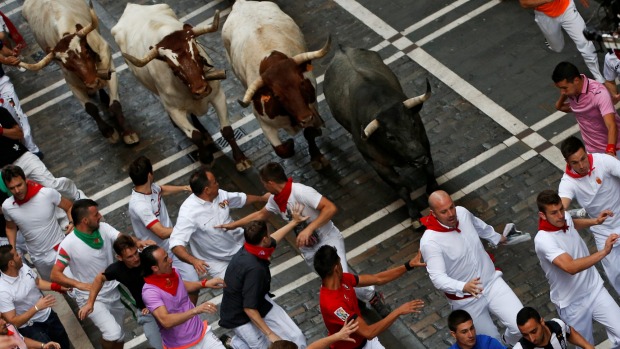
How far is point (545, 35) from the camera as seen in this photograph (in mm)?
18219

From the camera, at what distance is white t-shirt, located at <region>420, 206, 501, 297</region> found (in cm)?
1294

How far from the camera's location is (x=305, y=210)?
575 inches

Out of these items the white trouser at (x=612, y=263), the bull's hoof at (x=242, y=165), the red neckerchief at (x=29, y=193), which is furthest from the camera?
the bull's hoof at (x=242, y=165)

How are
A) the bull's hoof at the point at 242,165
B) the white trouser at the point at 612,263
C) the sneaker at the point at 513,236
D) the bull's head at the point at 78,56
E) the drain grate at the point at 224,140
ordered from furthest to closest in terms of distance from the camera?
the drain grate at the point at 224,140, the bull's head at the point at 78,56, the bull's hoof at the point at 242,165, the sneaker at the point at 513,236, the white trouser at the point at 612,263

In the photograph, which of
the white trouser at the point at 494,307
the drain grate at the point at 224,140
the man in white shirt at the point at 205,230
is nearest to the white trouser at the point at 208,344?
the man in white shirt at the point at 205,230

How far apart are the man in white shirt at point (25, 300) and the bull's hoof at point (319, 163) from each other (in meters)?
5.23

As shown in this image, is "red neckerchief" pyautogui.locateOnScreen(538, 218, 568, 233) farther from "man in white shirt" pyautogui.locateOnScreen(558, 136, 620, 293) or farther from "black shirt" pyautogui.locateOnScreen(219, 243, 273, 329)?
"black shirt" pyautogui.locateOnScreen(219, 243, 273, 329)

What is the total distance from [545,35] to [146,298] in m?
7.96

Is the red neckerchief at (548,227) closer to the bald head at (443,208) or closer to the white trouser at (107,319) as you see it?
the bald head at (443,208)

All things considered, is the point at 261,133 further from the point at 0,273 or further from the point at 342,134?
the point at 0,273

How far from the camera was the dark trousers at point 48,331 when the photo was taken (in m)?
14.6

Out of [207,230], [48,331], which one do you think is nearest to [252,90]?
[207,230]

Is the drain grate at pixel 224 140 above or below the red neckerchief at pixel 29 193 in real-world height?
below

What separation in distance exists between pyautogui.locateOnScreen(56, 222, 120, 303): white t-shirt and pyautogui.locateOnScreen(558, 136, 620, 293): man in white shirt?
212 inches
